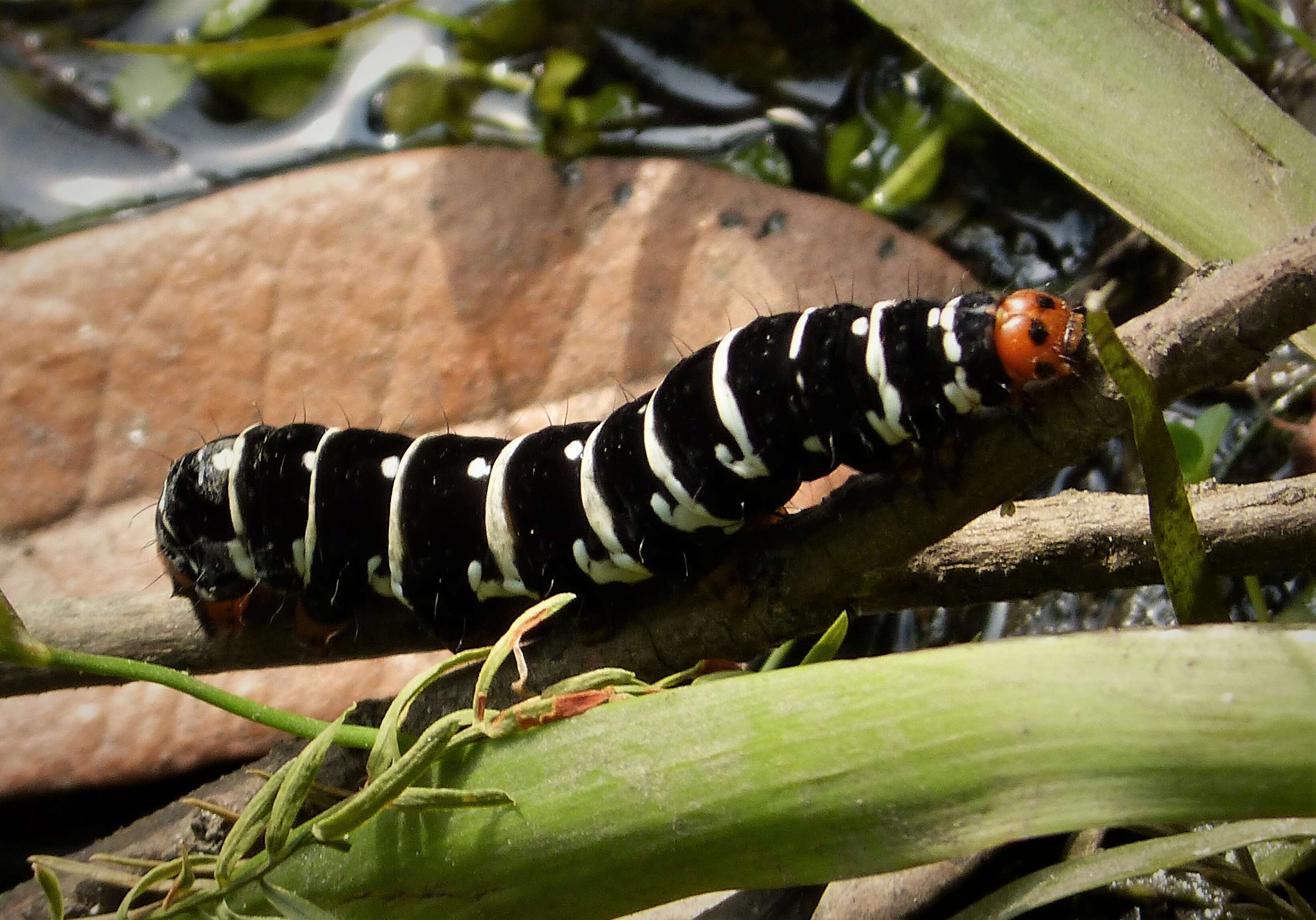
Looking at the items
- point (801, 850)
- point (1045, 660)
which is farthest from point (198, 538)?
point (1045, 660)

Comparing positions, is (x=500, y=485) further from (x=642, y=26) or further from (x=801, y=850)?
(x=642, y=26)

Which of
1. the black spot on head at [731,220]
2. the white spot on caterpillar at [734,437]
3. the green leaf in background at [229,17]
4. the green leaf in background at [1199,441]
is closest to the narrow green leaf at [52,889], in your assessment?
the white spot on caterpillar at [734,437]

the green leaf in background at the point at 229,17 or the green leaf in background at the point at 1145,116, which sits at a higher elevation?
the green leaf in background at the point at 1145,116

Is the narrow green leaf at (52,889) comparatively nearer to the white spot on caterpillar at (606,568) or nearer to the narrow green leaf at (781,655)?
the white spot on caterpillar at (606,568)

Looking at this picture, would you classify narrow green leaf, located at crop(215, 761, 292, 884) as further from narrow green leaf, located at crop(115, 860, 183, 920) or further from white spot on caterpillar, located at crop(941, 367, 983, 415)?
white spot on caterpillar, located at crop(941, 367, 983, 415)

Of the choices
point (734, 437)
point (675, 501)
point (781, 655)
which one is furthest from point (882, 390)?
point (781, 655)
